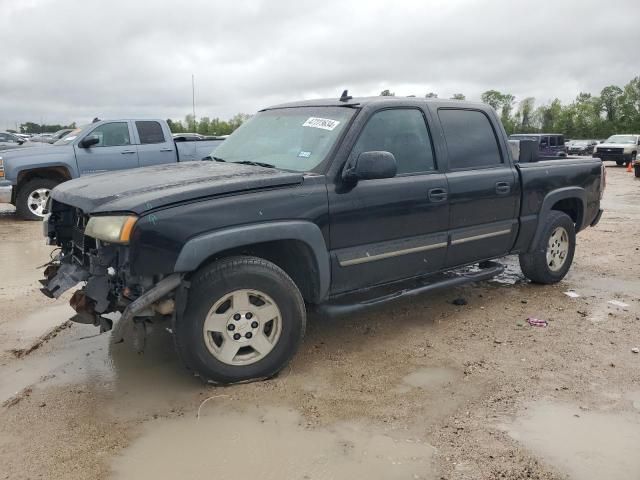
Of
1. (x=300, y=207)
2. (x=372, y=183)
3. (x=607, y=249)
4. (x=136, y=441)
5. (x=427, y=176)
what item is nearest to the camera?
(x=136, y=441)

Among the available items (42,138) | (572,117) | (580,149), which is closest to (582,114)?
(572,117)

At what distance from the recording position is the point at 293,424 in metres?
3.14

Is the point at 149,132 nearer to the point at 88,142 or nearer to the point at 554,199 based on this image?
the point at 88,142

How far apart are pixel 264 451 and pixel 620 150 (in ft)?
97.3

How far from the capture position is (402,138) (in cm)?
439

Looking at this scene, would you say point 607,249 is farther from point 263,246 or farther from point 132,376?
point 132,376

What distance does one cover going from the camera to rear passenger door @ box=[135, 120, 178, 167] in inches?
430

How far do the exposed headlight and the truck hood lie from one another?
50 millimetres

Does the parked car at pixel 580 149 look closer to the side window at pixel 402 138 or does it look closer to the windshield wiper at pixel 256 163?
the side window at pixel 402 138

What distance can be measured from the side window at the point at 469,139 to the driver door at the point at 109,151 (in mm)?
7430

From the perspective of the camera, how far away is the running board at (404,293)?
397 cm

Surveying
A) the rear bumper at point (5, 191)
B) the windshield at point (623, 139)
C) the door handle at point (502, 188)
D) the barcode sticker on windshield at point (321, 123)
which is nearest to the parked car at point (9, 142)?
the rear bumper at point (5, 191)

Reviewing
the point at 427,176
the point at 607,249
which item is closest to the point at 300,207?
the point at 427,176

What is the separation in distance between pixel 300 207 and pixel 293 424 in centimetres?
133
